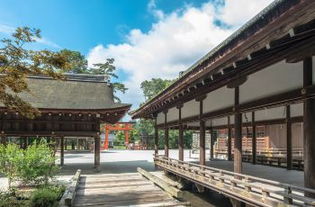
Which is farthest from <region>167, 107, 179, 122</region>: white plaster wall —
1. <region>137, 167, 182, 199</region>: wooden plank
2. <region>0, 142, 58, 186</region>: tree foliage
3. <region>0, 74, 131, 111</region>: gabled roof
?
<region>0, 142, 58, 186</region>: tree foliage

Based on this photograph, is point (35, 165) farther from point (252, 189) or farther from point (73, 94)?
point (73, 94)

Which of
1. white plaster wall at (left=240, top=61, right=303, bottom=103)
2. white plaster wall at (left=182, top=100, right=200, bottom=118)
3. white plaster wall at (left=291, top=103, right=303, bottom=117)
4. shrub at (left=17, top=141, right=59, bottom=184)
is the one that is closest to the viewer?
white plaster wall at (left=240, top=61, right=303, bottom=103)

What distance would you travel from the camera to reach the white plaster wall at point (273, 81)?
22.7ft

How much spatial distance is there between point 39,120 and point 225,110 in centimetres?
1178

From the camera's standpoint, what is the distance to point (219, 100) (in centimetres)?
1136

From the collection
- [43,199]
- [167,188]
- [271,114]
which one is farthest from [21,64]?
[271,114]

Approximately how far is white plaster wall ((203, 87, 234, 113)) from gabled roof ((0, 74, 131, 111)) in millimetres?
6191

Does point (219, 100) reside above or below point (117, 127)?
above

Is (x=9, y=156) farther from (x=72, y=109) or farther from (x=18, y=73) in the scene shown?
(x=72, y=109)

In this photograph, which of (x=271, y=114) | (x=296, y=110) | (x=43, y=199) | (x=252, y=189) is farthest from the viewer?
(x=271, y=114)

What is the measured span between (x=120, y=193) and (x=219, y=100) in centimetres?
508

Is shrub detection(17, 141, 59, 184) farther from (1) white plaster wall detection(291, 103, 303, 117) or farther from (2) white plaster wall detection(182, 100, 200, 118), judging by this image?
(1) white plaster wall detection(291, 103, 303, 117)

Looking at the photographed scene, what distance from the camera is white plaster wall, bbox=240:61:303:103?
6927mm

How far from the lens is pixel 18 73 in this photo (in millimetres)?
7914
